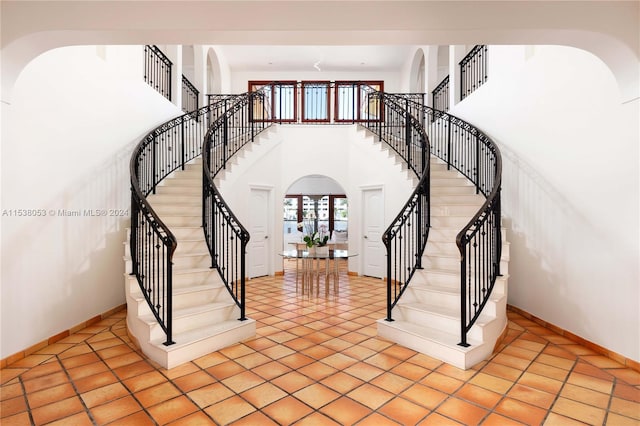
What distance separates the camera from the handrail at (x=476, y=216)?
3.37 m

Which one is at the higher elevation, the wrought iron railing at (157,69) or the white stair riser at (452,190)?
the wrought iron railing at (157,69)

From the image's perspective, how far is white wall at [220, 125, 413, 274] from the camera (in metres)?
7.33

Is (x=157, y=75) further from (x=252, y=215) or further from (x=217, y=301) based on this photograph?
(x=217, y=301)

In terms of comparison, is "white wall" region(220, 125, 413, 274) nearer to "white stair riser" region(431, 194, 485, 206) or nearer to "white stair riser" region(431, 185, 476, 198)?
"white stair riser" region(431, 185, 476, 198)

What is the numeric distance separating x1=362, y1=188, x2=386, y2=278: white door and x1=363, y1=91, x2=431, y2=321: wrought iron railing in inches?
18.1

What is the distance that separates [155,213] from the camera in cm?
362

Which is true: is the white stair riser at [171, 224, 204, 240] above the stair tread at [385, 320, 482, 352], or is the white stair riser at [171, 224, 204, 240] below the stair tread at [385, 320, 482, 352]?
above

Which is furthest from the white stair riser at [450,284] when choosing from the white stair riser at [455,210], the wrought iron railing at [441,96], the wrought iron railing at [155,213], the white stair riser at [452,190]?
the wrought iron railing at [441,96]

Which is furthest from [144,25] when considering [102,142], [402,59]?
[402,59]

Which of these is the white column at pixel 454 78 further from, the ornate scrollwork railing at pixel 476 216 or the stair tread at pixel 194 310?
the stair tread at pixel 194 310

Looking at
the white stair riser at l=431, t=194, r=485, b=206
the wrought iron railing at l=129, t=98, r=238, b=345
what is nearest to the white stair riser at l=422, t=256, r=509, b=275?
the white stair riser at l=431, t=194, r=485, b=206

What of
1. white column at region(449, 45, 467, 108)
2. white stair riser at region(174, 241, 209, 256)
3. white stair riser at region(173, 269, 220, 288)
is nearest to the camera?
white stair riser at region(173, 269, 220, 288)

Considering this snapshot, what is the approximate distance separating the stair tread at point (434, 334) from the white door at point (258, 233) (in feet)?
13.4

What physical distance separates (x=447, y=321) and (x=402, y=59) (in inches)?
373
